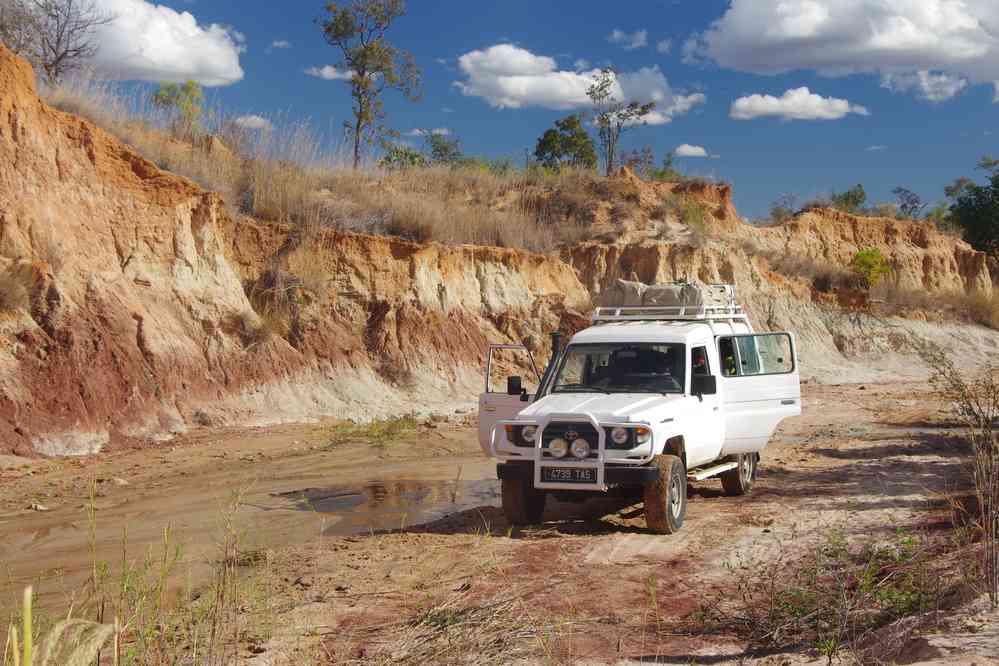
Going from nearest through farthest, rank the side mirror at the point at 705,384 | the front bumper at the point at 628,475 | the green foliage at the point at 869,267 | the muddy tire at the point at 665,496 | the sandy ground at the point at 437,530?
the sandy ground at the point at 437,530, the front bumper at the point at 628,475, the muddy tire at the point at 665,496, the side mirror at the point at 705,384, the green foliage at the point at 869,267

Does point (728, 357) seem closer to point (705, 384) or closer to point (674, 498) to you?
point (705, 384)

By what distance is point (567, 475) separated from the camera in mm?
8859

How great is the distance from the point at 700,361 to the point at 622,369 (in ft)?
2.89

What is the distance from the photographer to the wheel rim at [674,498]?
9039 millimetres

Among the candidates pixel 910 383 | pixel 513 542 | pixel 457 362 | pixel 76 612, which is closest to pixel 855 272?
pixel 910 383

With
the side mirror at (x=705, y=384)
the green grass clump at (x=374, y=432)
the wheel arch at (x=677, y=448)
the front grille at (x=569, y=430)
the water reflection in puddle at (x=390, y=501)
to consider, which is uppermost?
the side mirror at (x=705, y=384)

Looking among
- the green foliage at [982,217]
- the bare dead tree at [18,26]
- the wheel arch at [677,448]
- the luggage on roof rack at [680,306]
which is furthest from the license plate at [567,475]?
the green foliage at [982,217]

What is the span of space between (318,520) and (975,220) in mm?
45719

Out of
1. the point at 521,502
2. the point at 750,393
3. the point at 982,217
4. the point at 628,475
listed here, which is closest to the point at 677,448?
the point at 628,475

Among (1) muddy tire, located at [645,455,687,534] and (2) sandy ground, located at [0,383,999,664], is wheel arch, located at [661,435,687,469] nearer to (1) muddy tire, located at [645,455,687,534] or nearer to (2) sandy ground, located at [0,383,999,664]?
(1) muddy tire, located at [645,455,687,534]

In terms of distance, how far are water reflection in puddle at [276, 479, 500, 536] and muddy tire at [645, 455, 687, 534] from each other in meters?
2.82

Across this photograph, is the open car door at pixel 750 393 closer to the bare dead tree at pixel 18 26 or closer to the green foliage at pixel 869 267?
the bare dead tree at pixel 18 26

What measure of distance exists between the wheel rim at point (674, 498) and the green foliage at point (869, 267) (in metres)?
30.5

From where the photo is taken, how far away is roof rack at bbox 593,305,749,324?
11258mm
